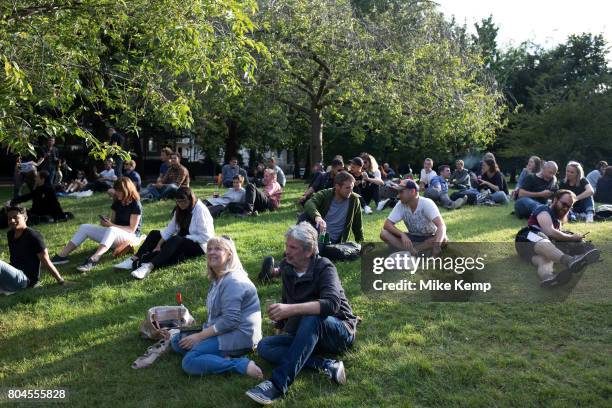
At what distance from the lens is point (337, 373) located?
4.01 metres

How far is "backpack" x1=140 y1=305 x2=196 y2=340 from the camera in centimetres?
495

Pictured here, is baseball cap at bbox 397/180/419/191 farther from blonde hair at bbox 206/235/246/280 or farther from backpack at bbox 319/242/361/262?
blonde hair at bbox 206/235/246/280

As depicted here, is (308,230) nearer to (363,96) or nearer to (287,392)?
(287,392)

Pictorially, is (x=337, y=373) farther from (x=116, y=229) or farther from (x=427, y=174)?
(x=427, y=174)

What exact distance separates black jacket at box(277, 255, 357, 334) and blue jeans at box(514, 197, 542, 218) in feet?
22.9

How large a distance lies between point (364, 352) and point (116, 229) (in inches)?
187

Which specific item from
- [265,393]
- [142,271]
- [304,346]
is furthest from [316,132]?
[265,393]

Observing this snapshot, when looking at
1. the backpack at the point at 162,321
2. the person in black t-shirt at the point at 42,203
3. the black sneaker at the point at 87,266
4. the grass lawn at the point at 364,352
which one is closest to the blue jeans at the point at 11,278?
the grass lawn at the point at 364,352

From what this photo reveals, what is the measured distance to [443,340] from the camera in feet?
15.4

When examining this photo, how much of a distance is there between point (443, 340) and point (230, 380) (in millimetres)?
1830

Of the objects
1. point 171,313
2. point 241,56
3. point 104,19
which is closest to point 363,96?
point 241,56

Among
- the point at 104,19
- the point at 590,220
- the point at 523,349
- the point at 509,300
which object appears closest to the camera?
the point at 523,349

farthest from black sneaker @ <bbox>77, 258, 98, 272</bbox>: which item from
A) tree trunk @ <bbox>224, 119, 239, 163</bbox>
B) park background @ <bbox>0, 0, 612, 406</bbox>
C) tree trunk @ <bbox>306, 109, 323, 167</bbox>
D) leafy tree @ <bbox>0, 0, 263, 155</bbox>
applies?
tree trunk @ <bbox>224, 119, 239, 163</bbox>

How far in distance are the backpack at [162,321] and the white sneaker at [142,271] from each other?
1.75 metres
